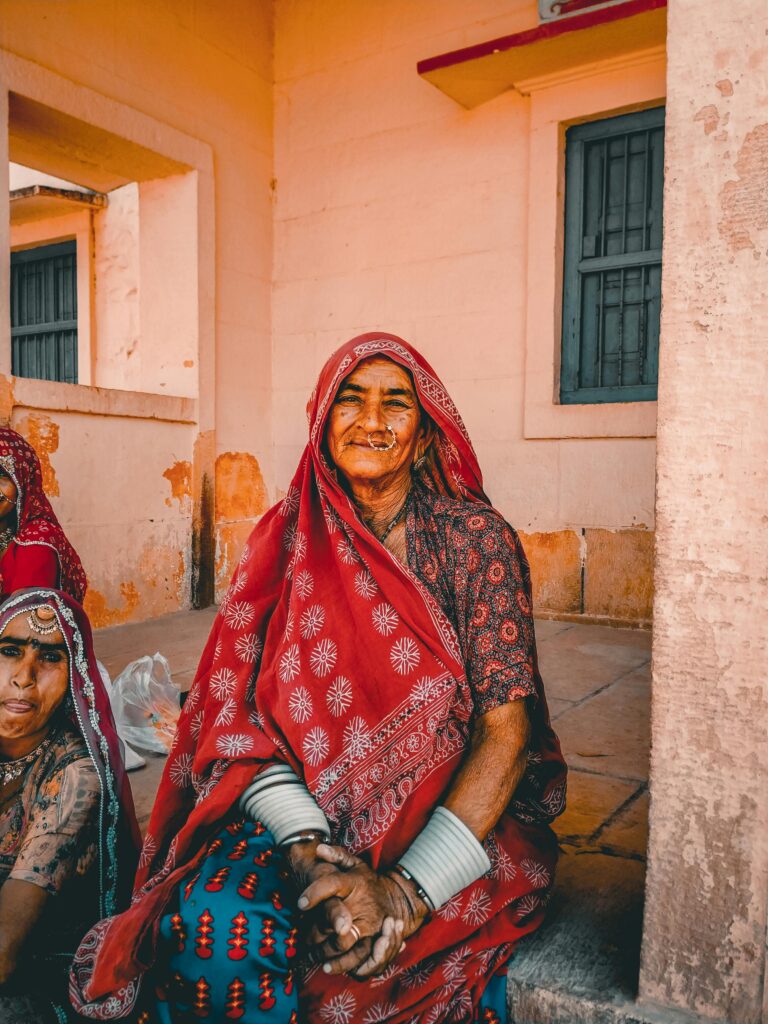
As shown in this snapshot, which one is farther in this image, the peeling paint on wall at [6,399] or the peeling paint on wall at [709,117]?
the peeling paint on wall at [6,399]

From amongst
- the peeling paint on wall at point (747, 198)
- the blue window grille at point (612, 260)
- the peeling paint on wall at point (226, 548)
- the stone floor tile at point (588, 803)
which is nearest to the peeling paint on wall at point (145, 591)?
the peeling paint on wall at point (226, 548)

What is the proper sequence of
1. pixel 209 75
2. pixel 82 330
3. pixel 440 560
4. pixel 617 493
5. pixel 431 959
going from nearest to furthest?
1. pixel 431 959
2. pixel 440 560
3. pixel 617 493
4. pixel 209 75
5. pixel 82 330

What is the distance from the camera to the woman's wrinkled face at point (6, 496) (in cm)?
308

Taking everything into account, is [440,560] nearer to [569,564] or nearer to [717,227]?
[717,227]

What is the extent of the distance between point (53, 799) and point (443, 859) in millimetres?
917

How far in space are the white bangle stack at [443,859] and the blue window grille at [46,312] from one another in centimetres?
632

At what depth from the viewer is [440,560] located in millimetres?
1768

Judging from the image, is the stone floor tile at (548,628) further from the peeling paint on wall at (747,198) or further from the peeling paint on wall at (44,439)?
the peeling paint on wall at (747,198)

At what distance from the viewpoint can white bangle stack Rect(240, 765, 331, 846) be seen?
1.53 metres

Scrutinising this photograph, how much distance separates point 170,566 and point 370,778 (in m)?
4.19

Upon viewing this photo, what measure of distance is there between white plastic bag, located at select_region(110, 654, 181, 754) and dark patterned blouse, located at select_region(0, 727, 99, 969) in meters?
1.24

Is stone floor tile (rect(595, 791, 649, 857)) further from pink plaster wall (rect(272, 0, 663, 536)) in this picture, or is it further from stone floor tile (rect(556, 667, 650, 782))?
pink plaster wall (rect(272, 0, 663, 536))

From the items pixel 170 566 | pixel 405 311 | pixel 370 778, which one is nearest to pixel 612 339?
pixel 405 311

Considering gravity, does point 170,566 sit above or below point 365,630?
below
